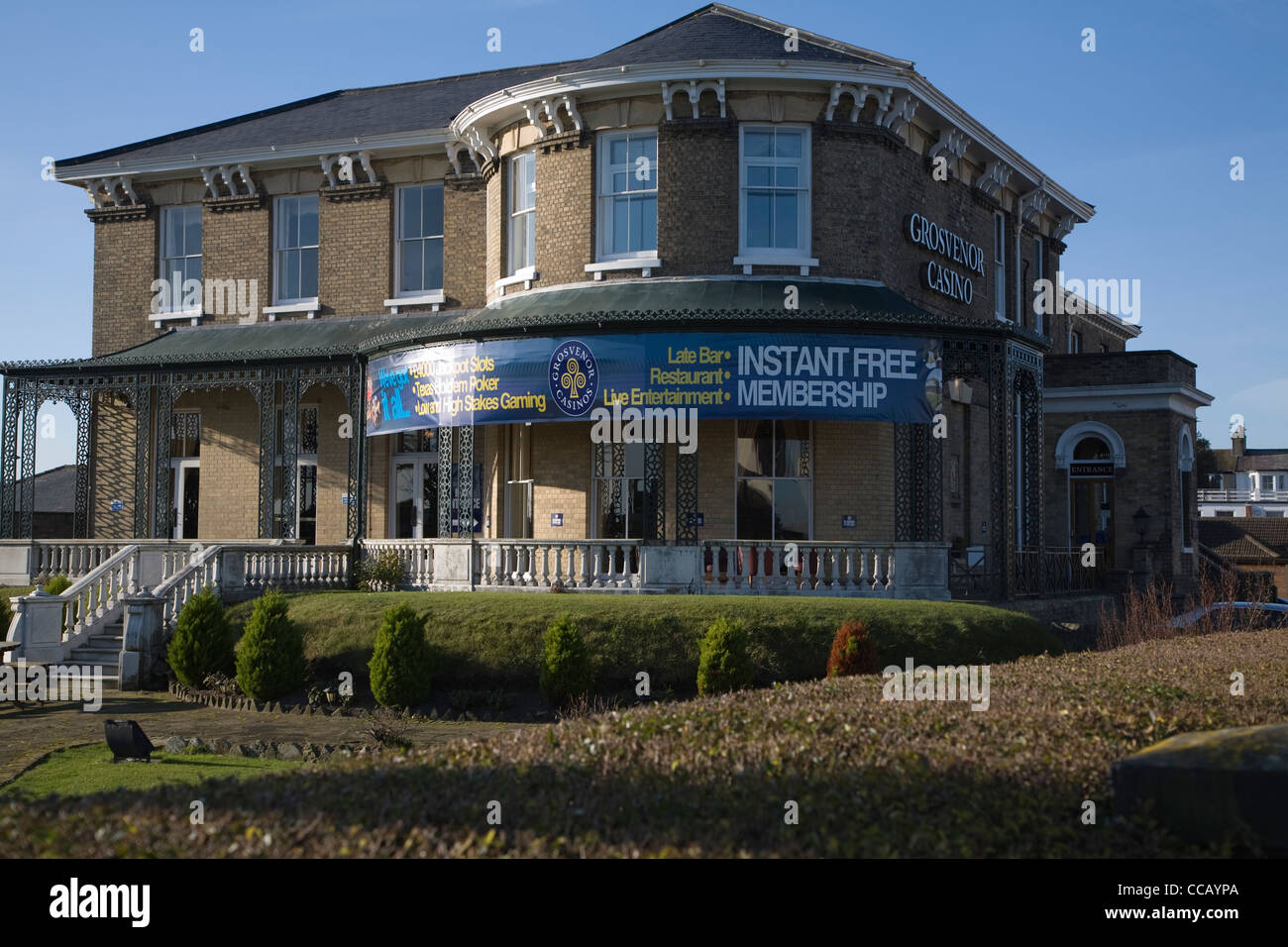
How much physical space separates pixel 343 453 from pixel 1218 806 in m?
23.7

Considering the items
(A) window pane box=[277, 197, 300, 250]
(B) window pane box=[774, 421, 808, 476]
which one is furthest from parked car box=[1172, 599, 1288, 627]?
(A) window pane box=[277, 197, 300, 250]

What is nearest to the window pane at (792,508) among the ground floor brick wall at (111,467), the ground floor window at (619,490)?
the ground floor window at (619,490)

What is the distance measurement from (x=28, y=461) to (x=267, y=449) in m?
5.67

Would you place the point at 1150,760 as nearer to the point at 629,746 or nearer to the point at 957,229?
the point at 629,746

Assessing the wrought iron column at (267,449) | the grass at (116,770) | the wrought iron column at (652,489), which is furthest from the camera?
the wrought iron column at (267,449)

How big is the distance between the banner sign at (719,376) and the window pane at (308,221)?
8.98 m

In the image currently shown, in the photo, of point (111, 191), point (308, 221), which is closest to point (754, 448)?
point (308, 221)

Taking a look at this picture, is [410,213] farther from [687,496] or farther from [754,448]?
[687,496]

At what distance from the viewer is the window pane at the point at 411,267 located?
1108 inches

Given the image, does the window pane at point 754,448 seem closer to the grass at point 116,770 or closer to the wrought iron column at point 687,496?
the wrought iron column at point 687,496

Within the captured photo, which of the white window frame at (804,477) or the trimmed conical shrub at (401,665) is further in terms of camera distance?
the white window frame at (804,477)

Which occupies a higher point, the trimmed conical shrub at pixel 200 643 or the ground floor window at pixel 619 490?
the ground floor window at pixel 619 490

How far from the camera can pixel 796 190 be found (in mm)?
23766

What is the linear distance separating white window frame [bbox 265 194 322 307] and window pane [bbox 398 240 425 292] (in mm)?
2021
